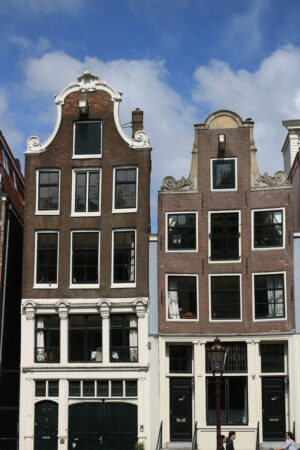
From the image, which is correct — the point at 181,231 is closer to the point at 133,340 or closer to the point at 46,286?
the point at 133,340

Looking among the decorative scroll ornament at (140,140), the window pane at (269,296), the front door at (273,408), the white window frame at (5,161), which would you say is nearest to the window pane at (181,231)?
the window pane at (269,296)

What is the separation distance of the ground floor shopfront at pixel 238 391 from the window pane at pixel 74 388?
3.74 m

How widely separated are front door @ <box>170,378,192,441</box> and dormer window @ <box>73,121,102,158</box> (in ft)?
36.6

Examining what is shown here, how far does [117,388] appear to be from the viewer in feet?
101

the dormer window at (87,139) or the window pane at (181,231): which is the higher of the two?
the dormer window at (87,139)

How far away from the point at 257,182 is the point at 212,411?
10326 millimetres

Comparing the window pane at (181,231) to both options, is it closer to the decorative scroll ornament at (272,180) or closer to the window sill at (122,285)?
the window sill at (122,285)

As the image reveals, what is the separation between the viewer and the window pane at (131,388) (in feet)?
101

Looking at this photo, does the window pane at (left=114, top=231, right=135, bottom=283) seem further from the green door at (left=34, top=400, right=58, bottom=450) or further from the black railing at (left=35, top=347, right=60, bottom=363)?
the green door at (left=34, top=400, right=58, bottom=450)

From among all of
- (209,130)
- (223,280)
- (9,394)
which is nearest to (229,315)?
(223,280)

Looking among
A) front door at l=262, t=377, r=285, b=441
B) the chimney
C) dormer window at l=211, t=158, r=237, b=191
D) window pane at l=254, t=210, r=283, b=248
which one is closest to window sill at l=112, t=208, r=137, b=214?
dormer window at l=211, t=158, r=237, b=191

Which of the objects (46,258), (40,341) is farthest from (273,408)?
(46,258)

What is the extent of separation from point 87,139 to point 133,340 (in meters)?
9.70

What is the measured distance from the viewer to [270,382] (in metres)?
30.3
